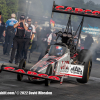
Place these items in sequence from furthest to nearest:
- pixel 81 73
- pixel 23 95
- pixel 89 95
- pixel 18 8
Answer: pixel 18 8, pixel 81 73, pixel 89 95, pixel 23 95

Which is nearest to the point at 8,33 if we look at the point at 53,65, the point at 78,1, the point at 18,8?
the point at 53,65

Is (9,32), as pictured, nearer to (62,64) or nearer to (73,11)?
(73,11)

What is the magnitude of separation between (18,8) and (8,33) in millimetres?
17379

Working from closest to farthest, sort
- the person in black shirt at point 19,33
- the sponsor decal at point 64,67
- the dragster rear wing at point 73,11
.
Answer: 1. the sponsor decal at point 64,67
2. the dragster rear wing at point 73,11
3. the person in black shirt at point 19,33

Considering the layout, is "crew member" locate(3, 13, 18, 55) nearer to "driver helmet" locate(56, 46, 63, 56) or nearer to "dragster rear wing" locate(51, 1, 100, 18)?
"dragster rear wing" locate(51, 1, 100, 18)

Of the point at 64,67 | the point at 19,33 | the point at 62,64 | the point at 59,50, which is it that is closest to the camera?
the point at 62,64

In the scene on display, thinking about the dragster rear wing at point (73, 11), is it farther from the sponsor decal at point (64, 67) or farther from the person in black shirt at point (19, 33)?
the person in black shirt at point (19, 33)

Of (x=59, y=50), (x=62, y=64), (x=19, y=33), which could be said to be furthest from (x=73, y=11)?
(x=19, y=33)

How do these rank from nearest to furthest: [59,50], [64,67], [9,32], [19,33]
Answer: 1. [64,67]
2. [59,50]
3. [19,33]
4. [9,32]

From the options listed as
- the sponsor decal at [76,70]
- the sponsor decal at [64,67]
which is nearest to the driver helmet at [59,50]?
the sponsor decal at [64,67]

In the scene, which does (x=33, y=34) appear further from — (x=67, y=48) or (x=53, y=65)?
(x=53, y=65)

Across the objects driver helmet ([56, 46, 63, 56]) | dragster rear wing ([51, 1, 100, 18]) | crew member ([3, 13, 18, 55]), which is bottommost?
crew member ([3, 13, 18, 55])

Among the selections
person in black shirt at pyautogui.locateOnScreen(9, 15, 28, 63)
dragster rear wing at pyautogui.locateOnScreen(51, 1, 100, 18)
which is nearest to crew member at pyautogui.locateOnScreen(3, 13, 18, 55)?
person in black shirt at pyautogui.locateOnScreen(9, 15, 28, 63)

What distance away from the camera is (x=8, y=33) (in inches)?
669
